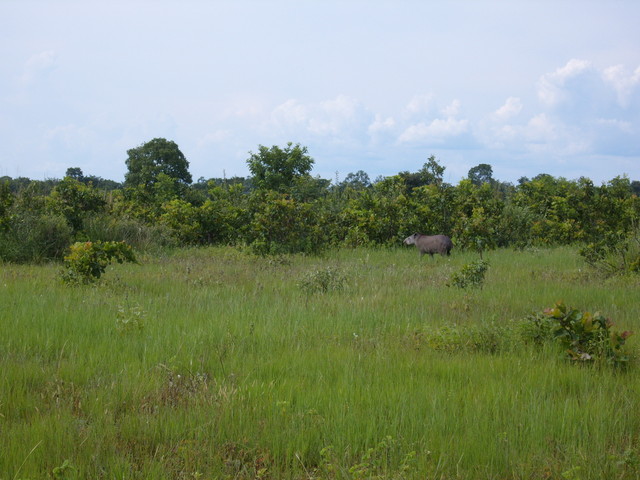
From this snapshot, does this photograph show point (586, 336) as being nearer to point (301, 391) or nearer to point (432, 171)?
point (301, 391)

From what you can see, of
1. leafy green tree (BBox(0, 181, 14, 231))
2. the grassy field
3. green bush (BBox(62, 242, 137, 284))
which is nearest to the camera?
the grassy field

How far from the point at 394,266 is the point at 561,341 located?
6.23 metres

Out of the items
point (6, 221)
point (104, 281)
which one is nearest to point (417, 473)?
point (104, 281)

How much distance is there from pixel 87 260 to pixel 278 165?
1285 cm

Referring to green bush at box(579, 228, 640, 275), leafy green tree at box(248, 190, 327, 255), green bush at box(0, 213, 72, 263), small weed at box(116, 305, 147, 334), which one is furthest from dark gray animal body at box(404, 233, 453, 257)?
small weed at box(116, 305, 147, 334)

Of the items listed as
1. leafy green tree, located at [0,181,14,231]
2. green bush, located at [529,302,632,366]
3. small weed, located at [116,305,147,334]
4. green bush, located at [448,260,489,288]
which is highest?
leafy green tree, located at [0,181,14,231]

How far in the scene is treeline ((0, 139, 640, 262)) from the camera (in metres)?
12.6

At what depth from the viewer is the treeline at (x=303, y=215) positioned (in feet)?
41.3

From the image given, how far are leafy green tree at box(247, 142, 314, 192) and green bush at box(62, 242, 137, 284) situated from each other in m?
12.0

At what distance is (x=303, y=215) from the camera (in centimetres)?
1398

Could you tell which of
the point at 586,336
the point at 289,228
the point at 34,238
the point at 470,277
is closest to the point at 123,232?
the point at 34,238

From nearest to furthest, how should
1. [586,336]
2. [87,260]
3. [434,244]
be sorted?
[586,336], [87,260], [434,244]

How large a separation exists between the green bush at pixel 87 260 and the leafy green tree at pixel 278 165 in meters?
12.0

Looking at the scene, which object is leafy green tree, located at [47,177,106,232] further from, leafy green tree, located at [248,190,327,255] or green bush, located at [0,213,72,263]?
leafy green tree, located at [248,190,327,255]
